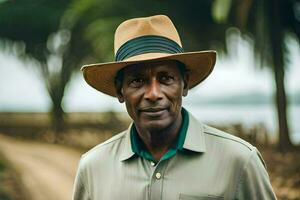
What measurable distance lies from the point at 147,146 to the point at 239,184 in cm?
38

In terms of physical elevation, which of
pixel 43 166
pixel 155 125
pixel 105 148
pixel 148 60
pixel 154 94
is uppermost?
pixel 148 60

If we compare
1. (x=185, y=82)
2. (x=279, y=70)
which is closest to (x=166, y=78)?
(x=185, y=82)

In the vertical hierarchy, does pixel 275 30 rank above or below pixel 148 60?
above

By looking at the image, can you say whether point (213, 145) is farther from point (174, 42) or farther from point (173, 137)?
point (174, 42)

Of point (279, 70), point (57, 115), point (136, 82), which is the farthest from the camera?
point (57, 115)

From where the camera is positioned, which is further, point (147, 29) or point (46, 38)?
point (46, 38)

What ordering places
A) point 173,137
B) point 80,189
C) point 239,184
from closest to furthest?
point 239,184 → point 173,137 → point 80,189

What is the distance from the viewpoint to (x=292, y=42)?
827 cm

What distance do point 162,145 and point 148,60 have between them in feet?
1.06

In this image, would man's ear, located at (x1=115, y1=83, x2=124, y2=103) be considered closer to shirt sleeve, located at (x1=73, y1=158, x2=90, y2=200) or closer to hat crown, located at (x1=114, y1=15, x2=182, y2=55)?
hat crown, located at (x1=114, y1=15, x2=182, y2=55)

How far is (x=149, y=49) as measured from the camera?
2.04 meters

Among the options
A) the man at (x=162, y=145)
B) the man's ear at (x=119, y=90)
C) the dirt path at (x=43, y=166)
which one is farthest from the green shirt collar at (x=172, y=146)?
the dirt path at (x=43, y=166)

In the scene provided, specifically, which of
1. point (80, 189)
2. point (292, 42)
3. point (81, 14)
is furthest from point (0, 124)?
point (80, 189)

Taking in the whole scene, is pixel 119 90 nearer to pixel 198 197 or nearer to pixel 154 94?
pixel 154 94
